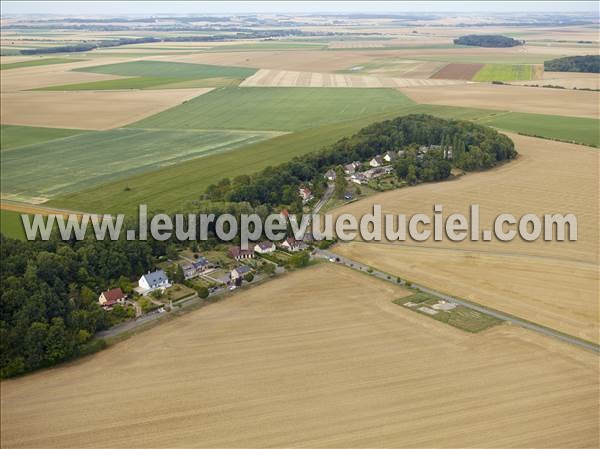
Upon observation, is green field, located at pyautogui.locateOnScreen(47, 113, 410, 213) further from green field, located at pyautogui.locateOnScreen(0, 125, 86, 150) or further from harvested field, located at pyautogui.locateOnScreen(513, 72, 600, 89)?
harvested field, located at pyautogui.locateOnScreen(513, 72, 600, 89)

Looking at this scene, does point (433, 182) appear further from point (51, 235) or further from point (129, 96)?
point (129, 96)

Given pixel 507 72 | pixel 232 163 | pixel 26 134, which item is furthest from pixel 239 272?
pixel 507 72

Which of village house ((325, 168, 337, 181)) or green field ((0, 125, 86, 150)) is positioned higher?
green field ((0, 125, 86, 150))

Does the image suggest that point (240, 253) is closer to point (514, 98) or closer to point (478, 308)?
point (478, 308)

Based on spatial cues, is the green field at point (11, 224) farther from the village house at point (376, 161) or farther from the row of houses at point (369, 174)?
the village house at point (376, 161)

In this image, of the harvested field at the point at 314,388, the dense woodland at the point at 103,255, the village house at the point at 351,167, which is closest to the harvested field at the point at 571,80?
the dense woodland at the point at 103,255

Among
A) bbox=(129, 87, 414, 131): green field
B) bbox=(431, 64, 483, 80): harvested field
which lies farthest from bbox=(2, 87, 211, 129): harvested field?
bbox=(431, 64, 483, 80): harvested field

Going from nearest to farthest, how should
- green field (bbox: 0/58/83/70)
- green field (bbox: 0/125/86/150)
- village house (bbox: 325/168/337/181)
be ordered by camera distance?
village house (bbox: 325/168/337/181), green field (bbox: 0/125/86/150), green field (bbox: 0/58/83/70)
